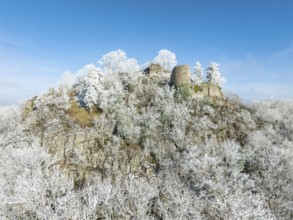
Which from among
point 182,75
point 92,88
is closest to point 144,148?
point 92,88

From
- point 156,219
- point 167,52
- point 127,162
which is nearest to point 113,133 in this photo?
point 127,162

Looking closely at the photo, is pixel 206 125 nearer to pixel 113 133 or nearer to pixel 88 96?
pixel 113 133

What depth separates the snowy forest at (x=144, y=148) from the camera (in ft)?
105

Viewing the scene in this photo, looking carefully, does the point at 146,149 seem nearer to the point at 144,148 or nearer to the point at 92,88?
the point at 144,148

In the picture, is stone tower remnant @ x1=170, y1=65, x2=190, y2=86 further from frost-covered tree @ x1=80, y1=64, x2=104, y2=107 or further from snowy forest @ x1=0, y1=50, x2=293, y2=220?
frost-covered tree @ x1=80, y1=64, x2=104, y2=107

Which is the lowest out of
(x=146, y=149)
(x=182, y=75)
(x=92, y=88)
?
(x=146, y=149)

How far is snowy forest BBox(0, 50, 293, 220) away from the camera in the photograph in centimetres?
3197

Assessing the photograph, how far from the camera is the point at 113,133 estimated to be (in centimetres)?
5212

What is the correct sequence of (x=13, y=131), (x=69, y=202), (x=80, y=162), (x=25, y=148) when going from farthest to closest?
(x=13, y=131), (x=80, y=162), (x=25, y=148), (x=69, y=202)

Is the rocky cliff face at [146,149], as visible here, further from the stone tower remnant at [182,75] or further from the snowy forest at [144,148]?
the stone tower remnant at [182,75]

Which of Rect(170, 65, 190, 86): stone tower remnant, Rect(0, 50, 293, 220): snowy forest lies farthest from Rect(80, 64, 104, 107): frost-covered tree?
Rect(170, 65, 190, 86): stone tower remnant

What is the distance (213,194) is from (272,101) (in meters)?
104

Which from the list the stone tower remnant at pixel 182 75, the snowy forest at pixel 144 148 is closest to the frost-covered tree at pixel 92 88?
the snowy forest at pixel 144 148

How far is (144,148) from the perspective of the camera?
50.3 metres
